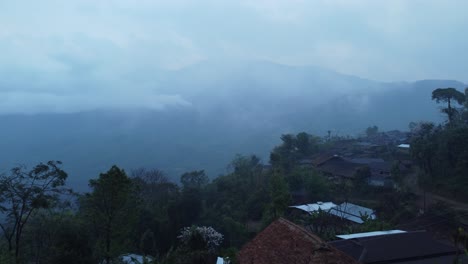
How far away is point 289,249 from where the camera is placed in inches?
424

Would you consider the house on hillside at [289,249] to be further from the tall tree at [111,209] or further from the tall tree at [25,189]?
the tall tree at [25,189]

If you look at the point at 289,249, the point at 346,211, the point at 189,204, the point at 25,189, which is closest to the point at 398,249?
the point at 289,249

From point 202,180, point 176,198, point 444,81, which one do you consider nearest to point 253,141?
point 202,180

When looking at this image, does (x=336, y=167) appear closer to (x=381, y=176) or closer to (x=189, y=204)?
(x=381, y=176)

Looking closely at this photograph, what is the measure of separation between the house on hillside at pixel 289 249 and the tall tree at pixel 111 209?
5.45 m

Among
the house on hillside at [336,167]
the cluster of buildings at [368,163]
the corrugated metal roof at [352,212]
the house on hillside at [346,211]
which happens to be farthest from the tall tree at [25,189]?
the house on hillside at [336,167]

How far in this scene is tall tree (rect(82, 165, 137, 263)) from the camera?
15.2m

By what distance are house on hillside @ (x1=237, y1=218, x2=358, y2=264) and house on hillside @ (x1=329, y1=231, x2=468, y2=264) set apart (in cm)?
294

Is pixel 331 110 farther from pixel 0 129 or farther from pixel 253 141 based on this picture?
pixel 0 129

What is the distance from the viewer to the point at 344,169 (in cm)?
3847

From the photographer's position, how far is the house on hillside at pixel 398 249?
13.9 m

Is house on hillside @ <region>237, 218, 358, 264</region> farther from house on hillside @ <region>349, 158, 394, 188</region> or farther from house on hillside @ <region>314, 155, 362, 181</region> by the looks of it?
house on hillside @ <region>314, 155, 362, 181</region>

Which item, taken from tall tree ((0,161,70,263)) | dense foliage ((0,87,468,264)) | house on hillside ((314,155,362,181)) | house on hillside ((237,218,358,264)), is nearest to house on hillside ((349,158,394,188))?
dense foliage ((0,87,468,264))

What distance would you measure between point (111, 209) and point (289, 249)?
25.2 feet
